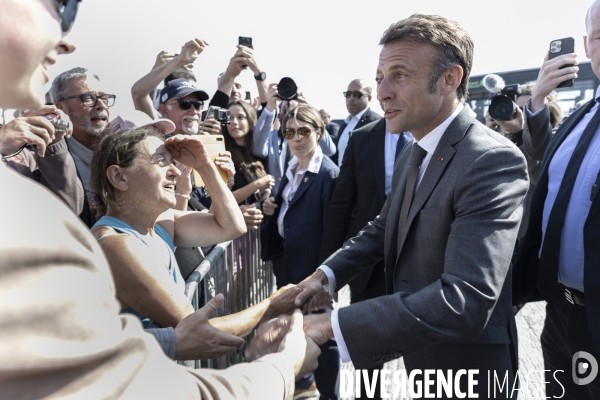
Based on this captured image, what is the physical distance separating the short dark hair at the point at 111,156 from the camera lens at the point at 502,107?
106 inches

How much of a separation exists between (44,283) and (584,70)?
49.1 feet

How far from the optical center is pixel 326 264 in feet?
7.88

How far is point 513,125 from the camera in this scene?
397cm

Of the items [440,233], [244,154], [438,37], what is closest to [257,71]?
[244,154]

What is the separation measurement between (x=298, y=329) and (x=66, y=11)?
1268 millimetres

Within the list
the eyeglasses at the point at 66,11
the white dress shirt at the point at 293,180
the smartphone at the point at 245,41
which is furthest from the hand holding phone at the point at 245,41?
the eyeglasses at the point at 66,11

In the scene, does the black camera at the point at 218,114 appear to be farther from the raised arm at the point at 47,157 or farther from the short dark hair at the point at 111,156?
the short dark hair at the point at 111,156

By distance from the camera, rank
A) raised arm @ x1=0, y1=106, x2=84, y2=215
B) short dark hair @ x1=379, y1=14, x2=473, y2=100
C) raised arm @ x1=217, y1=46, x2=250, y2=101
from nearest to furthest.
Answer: short dark hair @ x1=379, y1=14, x2=473, y2=100
raised arm @ x1=0, y1=106, x2=84, y2=215
raised arm @ x1=217, y1=46, x2=250, y2=101

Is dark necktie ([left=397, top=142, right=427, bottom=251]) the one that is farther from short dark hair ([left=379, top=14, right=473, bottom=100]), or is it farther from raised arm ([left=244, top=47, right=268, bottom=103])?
raised arm ([left=244, top=47, right=268, bottom=103])

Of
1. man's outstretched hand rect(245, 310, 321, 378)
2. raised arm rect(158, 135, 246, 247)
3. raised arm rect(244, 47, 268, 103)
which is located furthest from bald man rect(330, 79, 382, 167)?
man's outstretched hand rect(245, 310, 321, 378)

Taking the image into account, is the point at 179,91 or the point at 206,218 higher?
the point at 179,91

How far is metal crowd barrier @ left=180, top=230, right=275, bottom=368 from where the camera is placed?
2568 mm

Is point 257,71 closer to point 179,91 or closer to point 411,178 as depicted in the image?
point 179,91

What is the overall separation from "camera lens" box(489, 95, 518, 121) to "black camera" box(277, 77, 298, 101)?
204cm
